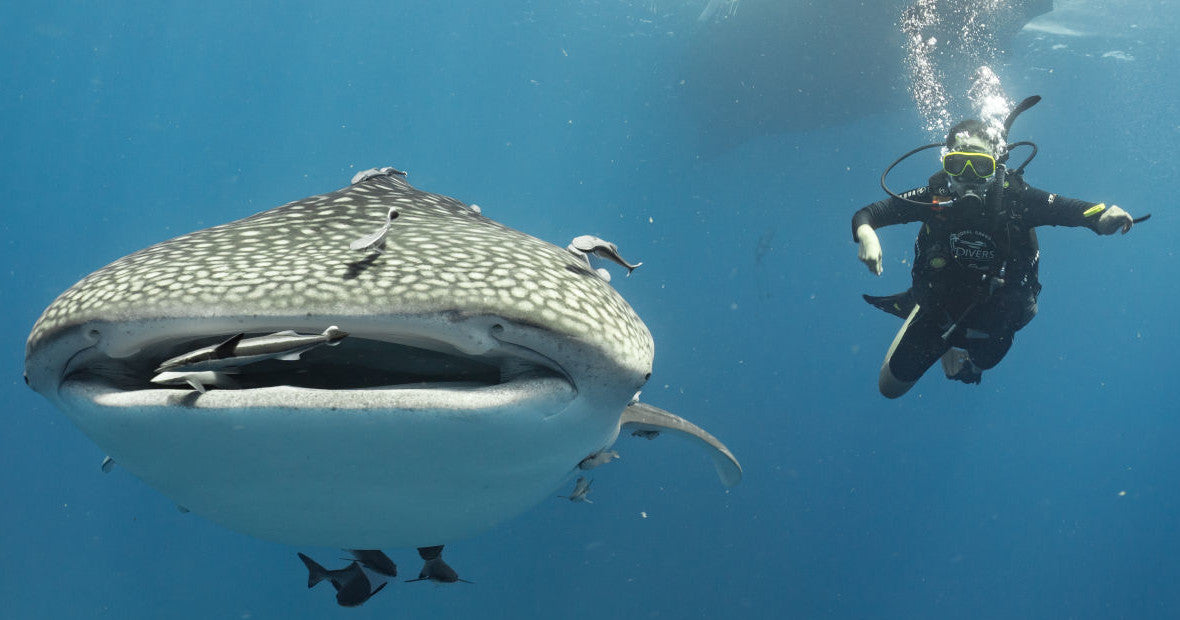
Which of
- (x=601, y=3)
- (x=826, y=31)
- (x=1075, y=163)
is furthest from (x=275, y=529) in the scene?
(x=1075, y=163)

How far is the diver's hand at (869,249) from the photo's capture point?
4984 mm

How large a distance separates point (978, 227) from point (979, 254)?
10.5 inches

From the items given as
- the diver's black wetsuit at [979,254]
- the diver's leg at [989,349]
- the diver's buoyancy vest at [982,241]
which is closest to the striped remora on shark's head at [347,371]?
the diver's black wetsuit at [979,254]

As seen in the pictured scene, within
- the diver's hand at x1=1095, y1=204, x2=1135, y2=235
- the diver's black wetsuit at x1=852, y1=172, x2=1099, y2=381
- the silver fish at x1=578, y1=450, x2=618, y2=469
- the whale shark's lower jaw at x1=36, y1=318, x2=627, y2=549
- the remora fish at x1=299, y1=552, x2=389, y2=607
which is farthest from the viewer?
the diver's black wetsuit at x1=852, y1=172, x2=1099, y2=381

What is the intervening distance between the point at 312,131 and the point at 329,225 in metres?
52.9

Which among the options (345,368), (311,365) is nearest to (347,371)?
(345,368)

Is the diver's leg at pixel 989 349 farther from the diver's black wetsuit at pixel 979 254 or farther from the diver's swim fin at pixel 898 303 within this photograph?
the diver's swim fin at pixel 898 303

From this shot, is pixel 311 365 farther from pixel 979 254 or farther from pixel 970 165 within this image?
pixel 979 254

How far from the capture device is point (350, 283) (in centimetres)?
165

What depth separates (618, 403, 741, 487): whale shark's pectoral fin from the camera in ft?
12.2

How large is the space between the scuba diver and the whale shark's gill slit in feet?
14.9

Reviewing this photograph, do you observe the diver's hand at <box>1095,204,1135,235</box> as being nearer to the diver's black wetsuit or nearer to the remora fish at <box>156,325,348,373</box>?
the diver's black wetsuit

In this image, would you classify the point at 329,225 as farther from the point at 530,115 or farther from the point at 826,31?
the point at 530,115

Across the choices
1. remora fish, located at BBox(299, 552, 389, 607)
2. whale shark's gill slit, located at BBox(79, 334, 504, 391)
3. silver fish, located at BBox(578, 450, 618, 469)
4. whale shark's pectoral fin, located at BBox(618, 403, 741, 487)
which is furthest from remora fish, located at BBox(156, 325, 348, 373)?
remora fish, located at BBox(299, 552, 389, 607)
